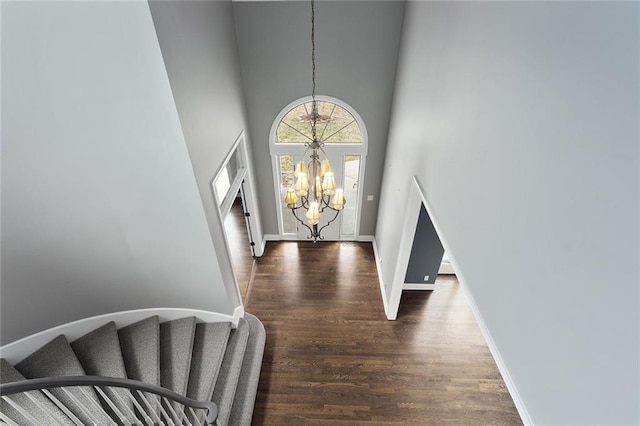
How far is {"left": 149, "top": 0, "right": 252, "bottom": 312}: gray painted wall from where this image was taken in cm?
232

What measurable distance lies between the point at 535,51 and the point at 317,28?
3.23 metres

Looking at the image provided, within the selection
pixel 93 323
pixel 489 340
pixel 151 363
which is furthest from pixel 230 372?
pixel 489 340

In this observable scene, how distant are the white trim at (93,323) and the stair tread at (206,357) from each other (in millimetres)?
135

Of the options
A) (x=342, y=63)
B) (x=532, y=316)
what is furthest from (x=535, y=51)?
(x=342, y=63)

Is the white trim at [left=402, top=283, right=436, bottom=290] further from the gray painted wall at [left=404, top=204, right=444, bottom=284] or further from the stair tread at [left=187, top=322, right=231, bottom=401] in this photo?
the stair tread at [left=187, top=322, right=231, bottom=401]

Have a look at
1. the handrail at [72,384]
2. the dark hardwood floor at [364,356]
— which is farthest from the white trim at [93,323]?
the handrail at [72,384]

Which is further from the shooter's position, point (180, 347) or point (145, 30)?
point (180, 347)

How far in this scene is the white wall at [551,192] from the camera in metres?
1.06

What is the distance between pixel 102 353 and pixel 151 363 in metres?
0.52

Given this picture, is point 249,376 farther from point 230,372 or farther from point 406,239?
point 406,239

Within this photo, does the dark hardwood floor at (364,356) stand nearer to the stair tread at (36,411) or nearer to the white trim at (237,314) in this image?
the white trim at (237,314)

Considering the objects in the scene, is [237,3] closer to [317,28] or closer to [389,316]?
[317,28]

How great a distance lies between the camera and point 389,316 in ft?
14.6

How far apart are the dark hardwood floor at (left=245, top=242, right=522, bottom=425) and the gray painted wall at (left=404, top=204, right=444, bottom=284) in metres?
0.32
